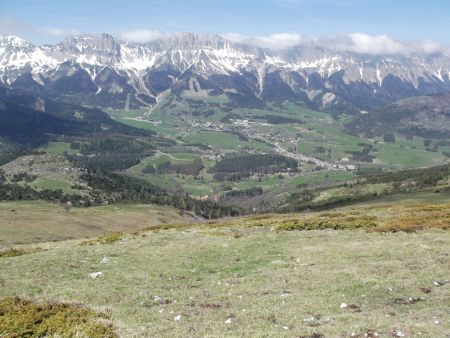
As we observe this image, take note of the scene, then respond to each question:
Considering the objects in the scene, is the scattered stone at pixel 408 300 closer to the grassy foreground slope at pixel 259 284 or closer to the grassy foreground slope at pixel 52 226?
the grassy foreground slope at pixel 259 284

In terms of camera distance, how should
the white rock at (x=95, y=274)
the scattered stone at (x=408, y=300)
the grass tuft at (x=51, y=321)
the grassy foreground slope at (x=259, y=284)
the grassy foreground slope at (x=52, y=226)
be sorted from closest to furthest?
the grass tuft at (x=51, y=321), the grassy foreground slope at (x=259, y=284), the scattered stone at (x=408, y=300), the white rock at (x=95, y=274), the grassy foreground slope at (x=52, y=226)

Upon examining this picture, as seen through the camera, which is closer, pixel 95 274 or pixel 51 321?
pixel 51 321

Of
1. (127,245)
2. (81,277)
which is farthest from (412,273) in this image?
(127,245)

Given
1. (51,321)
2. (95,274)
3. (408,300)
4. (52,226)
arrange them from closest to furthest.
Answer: (51,321) < (408,300) < (95,274) < (52,226)

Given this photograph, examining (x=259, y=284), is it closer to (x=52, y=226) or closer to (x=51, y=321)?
(x=51, y=321)

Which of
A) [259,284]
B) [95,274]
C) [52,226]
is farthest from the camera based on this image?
[52,226]

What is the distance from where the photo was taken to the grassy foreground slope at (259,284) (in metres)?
24.7

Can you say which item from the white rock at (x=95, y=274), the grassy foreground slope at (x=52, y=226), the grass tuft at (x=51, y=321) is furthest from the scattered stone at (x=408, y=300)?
the grassy foreground slope at (x=52, y=226)

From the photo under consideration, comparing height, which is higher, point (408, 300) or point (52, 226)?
point (408, 300)

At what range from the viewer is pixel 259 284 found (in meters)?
33.0

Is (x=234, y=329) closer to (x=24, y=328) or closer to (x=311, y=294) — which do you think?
(x=311, y=294)

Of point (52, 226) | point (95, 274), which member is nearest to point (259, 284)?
point (95, 274)

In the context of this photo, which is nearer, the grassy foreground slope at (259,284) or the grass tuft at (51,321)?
the grass tuft at (51,321)

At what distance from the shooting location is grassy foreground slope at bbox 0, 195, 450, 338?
24.7m
